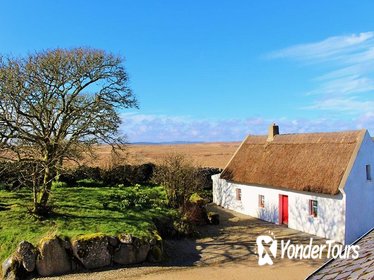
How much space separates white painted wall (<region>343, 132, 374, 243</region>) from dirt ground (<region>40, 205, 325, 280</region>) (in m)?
1.95

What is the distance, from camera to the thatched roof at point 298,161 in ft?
68.6

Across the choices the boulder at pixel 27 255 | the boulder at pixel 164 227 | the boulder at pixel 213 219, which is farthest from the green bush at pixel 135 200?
the boulder at pixel 27 255

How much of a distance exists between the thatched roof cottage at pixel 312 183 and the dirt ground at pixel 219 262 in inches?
57.2

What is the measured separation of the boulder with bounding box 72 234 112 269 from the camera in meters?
15.8

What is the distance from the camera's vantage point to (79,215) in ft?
64.0

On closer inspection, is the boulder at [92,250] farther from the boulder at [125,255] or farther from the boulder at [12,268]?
the boulder at [12,268]

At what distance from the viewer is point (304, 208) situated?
21.9 m

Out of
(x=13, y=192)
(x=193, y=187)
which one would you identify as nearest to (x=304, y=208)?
(x=193, y=187)

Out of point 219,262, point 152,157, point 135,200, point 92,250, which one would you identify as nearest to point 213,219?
point 135,200

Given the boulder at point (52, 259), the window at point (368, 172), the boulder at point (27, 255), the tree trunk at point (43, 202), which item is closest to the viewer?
the boulder at point (27, 255)

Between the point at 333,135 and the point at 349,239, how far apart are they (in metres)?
6.75

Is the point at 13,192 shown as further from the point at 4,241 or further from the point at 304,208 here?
the point at 304,208

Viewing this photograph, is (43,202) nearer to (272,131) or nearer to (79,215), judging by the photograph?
(79,215)

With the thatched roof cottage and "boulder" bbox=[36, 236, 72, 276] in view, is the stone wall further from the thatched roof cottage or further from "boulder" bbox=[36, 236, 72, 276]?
the thatched roof cottage
